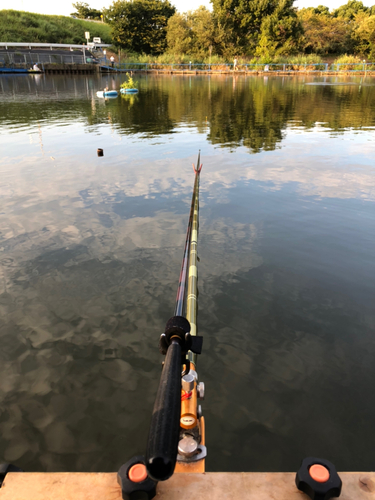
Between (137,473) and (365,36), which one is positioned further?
(365,36)

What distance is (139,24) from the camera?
339ft

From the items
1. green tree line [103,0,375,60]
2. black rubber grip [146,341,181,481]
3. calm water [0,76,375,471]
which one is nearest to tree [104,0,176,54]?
green tree line [103,0,375,60]

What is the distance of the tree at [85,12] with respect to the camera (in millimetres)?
135250

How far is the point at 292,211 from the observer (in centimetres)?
1028

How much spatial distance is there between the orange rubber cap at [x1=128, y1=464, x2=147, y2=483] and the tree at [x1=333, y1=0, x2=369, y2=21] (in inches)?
5681

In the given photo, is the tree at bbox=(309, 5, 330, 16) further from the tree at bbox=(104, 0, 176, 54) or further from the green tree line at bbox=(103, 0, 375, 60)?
the tree at bbox=(104, 0, 176, 54)

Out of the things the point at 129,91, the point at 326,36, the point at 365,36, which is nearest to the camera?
the point at 129,91

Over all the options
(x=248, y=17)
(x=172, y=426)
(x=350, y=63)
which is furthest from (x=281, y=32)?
(x=172, y=426)

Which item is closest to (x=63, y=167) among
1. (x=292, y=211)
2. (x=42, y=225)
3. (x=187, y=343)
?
(x=42, y=225)

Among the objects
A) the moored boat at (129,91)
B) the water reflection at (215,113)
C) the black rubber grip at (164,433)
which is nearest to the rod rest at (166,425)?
the black rubber grip at (164,433)

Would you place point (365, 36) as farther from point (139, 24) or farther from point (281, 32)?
point (139, 24)

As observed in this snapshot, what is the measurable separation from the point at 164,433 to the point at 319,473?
1462 millimetres

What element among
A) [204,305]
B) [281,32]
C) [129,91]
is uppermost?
[281,32]

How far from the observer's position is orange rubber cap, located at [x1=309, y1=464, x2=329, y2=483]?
236cm
